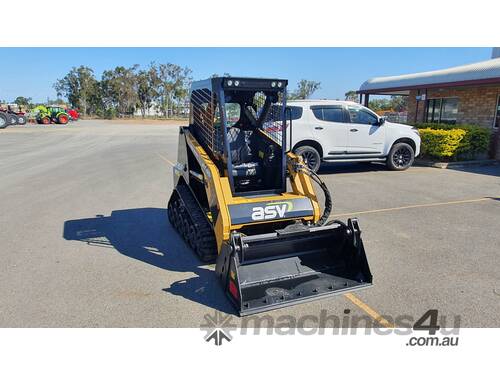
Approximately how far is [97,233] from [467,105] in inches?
602

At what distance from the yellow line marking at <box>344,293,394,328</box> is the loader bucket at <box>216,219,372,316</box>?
0.09m

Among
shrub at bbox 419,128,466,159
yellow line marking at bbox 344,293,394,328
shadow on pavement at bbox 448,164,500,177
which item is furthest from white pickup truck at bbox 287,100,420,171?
yellow line marking at bbox 344,293,394,328

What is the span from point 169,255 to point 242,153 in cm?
171

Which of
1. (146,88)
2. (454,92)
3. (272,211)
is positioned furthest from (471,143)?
(146,88)

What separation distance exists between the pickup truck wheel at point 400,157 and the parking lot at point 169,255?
136cm

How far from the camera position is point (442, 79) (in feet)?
49.6

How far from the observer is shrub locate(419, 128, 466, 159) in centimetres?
1223

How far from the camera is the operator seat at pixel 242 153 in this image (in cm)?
495

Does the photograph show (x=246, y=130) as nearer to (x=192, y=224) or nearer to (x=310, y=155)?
(x=192, y=224)

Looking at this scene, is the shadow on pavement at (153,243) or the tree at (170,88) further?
the tree at (170,88)

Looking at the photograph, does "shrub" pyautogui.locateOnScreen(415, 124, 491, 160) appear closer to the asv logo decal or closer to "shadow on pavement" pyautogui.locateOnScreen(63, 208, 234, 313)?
the asv logo decal

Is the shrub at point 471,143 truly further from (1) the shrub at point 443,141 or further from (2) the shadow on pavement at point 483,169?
(2) the shadow on pavement at point 483,169

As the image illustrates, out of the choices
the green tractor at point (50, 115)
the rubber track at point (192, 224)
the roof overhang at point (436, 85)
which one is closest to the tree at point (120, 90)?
the green tractor at point (50, 115)

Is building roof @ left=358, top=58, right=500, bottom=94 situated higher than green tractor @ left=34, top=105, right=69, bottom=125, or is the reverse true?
building roof @ left=358, top=58, right=500, bottom=94
